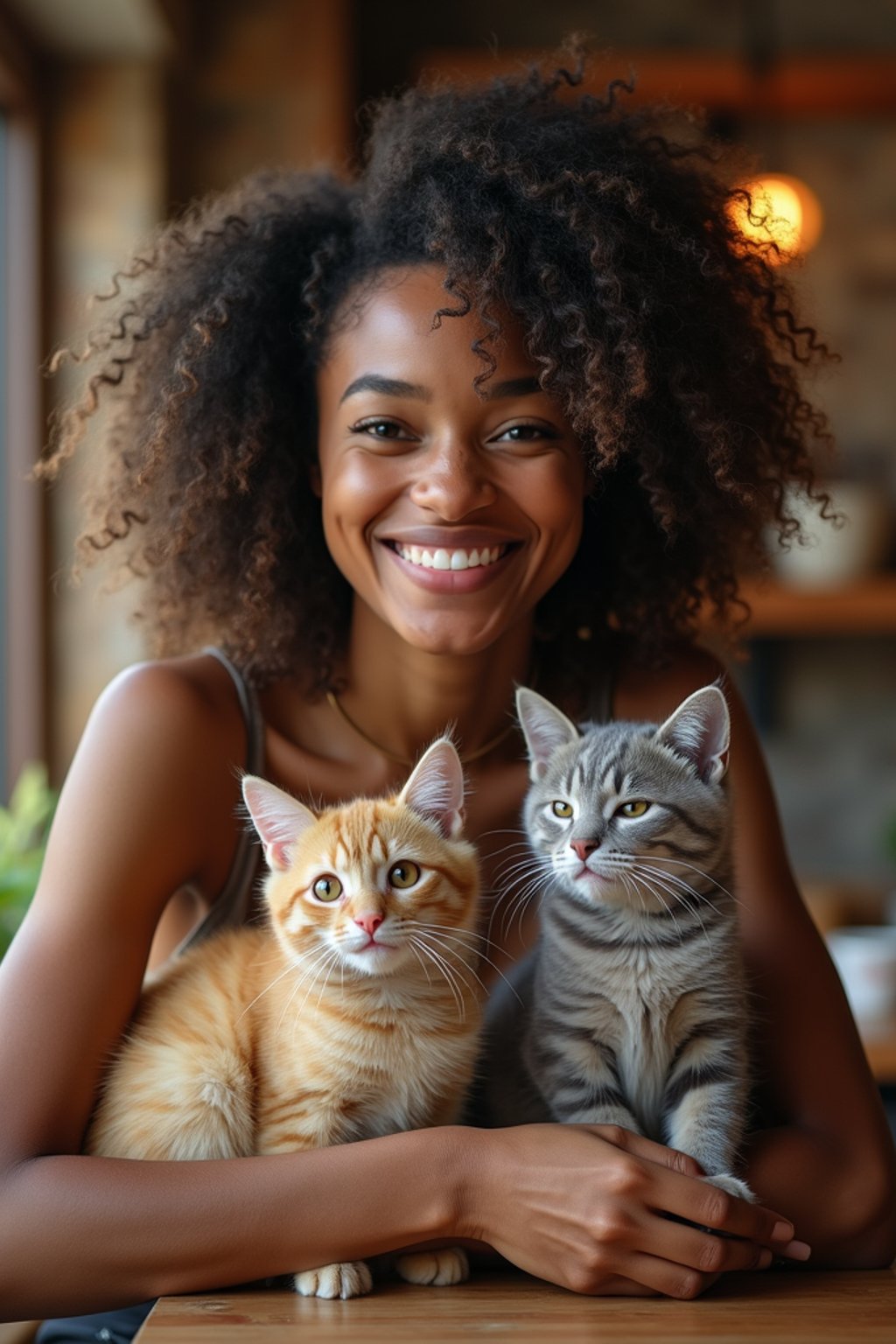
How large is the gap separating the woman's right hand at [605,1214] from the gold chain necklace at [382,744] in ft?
2.01

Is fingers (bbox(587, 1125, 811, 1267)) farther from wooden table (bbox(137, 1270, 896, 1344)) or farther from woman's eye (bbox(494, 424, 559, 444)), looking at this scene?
woman's eye (bbox(494, 424, 559, 444))

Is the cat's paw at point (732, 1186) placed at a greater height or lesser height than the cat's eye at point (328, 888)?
lesser

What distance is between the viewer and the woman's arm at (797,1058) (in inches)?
50.1

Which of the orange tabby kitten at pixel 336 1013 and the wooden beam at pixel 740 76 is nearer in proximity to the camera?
the orange tabby kitten at pixel 336 1013

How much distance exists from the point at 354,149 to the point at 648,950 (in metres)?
1.75

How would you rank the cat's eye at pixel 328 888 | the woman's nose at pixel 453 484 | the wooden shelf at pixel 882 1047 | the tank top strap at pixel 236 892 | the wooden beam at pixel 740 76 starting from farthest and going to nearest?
1. the wooden beam at pixel 740 76
2. the wooden shelf at pixel 882 1047
3. the tank top strap at pixel 236 892
4. the woman's nose at pixel 453 484
5. the cat's eye at pixel 328 888

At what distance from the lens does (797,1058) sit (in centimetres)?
143

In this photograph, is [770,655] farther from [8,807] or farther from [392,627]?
[392,627]

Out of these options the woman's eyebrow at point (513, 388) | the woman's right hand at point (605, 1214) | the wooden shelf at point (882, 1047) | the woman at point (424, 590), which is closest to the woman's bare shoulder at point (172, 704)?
the woman at point (424, 590)

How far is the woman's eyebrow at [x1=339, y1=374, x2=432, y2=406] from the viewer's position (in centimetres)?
145

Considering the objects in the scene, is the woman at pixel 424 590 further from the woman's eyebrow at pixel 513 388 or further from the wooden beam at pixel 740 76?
the wooden beam at pixel 740 76

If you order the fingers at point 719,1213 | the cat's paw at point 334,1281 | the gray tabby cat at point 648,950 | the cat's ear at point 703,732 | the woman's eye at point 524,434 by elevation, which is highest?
the woman's eye at point 524,434

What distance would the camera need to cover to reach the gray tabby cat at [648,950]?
1.21 m

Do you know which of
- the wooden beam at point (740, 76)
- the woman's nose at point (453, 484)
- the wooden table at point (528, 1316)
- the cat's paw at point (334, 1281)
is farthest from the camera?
the wooden beam at point (740, 76)
